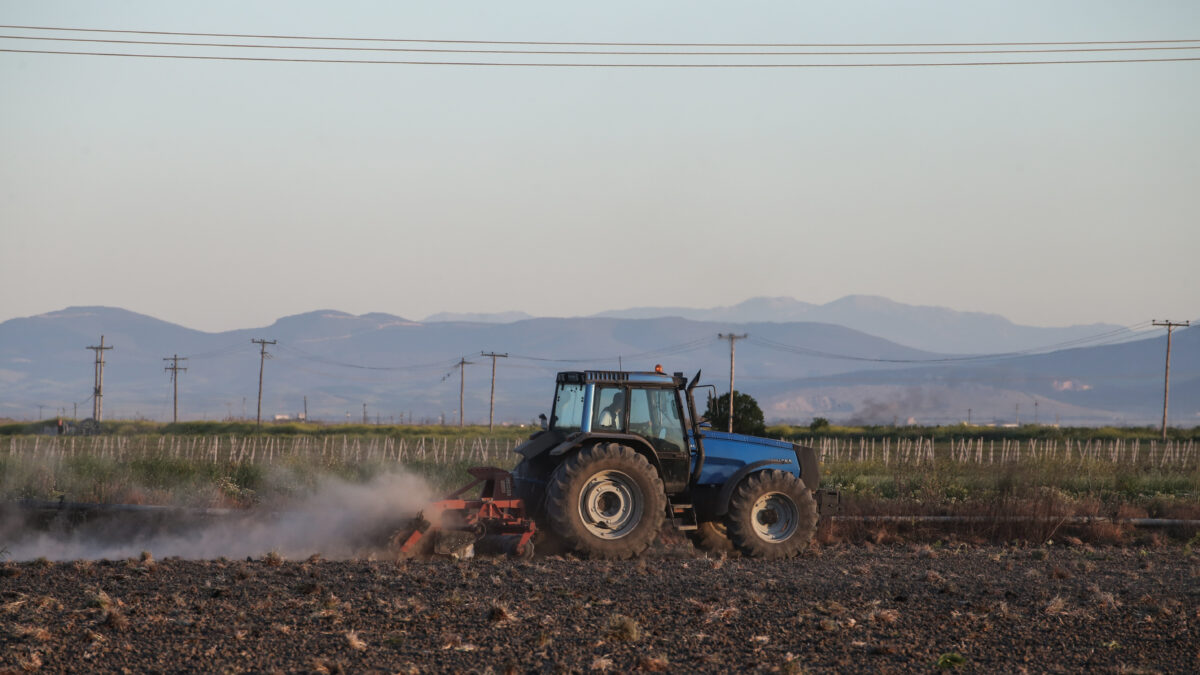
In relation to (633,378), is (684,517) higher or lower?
lower

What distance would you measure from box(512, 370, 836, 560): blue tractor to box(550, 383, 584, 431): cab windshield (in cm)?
1

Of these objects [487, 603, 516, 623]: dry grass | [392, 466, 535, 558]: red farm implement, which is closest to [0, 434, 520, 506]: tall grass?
[392, 466, 535, 558]: red farm implement

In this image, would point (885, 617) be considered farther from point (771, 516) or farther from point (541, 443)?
point (541, 443)

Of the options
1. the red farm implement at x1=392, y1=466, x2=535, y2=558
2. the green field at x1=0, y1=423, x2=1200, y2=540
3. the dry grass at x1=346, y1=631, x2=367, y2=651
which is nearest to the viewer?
the dry grass at x1=346, y1=631, x2=367, y2=651

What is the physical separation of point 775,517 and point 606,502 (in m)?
2.21

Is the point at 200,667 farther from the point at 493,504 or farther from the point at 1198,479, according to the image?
the point at 1198,479

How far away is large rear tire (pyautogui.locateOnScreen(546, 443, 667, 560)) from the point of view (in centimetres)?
1352

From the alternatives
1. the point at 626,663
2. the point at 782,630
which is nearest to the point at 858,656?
the point at 782,630

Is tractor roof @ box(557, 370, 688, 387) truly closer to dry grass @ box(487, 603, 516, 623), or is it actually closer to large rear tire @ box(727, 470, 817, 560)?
large rear tire @ box(727, 470, 817, 560)

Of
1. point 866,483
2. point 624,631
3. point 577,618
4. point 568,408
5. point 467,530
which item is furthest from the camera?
point 866,483

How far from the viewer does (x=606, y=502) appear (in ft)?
46.0

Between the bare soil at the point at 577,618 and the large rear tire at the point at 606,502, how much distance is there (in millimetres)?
857

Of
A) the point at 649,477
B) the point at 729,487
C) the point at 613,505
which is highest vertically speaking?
the point at 649,477

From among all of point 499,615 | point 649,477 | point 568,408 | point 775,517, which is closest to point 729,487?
point 775,517
